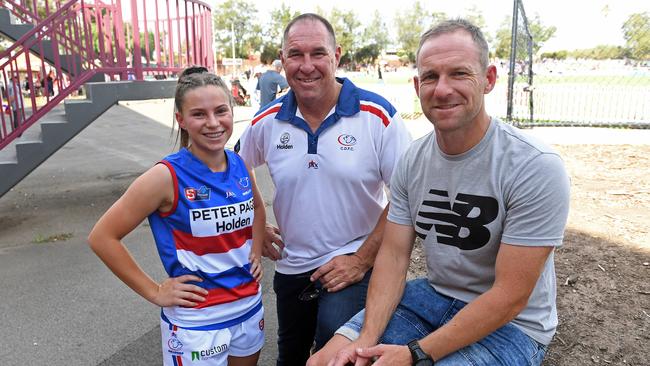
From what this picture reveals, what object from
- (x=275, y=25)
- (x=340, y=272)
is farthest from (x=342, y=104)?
(x=275, y=25)

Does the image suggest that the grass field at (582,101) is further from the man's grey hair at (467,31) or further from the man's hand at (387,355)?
the man's hand at (387,355)

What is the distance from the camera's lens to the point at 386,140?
2.51 meters

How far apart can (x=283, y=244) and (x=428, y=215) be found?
106 centimetres

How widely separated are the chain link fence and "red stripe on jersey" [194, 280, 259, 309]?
427 inches

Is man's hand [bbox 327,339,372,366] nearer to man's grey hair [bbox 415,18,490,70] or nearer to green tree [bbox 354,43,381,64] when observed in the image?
man's grey hair [bbox 415,18,490,70]

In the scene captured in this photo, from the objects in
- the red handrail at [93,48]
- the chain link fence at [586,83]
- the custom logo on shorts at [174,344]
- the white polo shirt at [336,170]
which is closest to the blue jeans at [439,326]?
the white polo shirt at [336,170]

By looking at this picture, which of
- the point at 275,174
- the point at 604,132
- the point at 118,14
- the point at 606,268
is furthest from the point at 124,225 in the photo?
the point at 604,132

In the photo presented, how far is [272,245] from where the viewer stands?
281 centimetres

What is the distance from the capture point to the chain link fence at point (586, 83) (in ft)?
38.8

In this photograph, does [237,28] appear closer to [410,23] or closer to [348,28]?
[348,28]

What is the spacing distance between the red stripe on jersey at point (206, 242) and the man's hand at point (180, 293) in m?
0.12

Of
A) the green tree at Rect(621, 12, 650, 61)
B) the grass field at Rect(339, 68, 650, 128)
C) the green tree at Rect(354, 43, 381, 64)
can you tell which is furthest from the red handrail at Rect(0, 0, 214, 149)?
the green tree at Rect(354, 43, 381, 64)

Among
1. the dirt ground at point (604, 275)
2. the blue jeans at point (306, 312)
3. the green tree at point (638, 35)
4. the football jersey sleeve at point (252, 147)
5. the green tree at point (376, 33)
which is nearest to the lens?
the blue jeans at point (306, 312)

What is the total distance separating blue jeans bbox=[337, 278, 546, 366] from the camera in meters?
1.77
